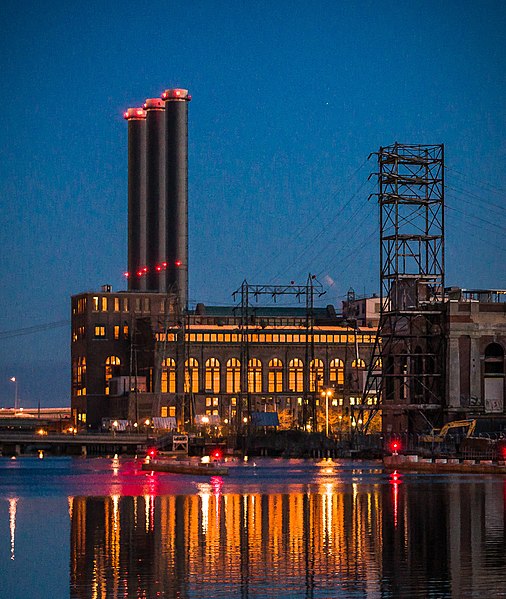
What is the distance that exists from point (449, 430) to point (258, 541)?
85.8 meters

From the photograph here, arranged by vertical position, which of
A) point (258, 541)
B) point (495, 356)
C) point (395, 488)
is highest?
point (495, 356)

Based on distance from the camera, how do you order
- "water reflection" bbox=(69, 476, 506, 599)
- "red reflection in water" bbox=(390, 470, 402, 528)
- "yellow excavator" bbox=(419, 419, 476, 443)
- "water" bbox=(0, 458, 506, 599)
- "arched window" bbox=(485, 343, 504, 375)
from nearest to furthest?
1. "water reflection" bbox=(69, 476, 506, 599)
2. "water" bbox=(0, 458, 506, 599)
3. "red reflection in water" bbox=(390, 470, 402, 528)
4. "yellow excavator" bbox=(419, 419, 476, 443)
5. "arched window" bbox=(485, 343, 504, 375)

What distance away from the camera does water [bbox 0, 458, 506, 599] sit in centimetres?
3800

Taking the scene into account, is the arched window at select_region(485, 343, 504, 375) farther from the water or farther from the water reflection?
the water reflection

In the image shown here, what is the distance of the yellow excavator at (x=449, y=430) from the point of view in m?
128

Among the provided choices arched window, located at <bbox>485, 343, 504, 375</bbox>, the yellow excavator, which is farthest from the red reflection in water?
arched window, located at <bbox>485, 343, 504, 375</bbox>

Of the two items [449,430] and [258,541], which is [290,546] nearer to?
[258,541]

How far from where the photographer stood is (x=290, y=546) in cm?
4700

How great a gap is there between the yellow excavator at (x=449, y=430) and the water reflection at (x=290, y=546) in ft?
177

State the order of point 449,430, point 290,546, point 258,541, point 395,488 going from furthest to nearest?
point 449,430 < point 395,488 < point 258,541 < point 290,546

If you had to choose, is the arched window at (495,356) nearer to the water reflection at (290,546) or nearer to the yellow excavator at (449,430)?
the yellow excavator at (449,430)

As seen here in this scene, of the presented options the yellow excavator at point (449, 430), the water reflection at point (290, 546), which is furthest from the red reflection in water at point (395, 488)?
the yellow excavator at point (449, 430)

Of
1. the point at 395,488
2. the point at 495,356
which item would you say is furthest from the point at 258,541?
the point at 495,356

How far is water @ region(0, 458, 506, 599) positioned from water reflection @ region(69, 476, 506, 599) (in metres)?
0.05
